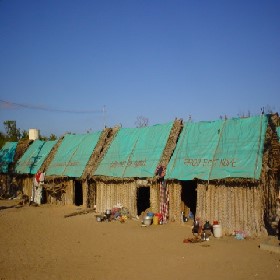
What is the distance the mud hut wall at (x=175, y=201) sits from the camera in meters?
17.0

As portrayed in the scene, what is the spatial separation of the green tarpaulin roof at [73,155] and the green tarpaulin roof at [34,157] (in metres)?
1.63

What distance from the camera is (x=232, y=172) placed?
48.5 feet

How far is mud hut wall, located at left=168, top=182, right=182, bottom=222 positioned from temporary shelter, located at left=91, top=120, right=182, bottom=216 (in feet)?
2.70

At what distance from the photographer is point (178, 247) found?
12719 millimetres

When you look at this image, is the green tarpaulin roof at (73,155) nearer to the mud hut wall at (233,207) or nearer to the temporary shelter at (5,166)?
the temporary shelter at (5,166)

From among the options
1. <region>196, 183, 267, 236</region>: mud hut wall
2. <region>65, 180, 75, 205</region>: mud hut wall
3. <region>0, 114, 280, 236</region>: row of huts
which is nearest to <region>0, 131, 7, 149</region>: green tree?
<region>0, 114, 280, 236</region>: row of huts

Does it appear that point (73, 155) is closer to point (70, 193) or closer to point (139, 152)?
point (70, 193)

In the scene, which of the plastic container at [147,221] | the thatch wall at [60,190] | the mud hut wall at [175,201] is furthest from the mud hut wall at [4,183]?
the mud hut wall at [175,201]

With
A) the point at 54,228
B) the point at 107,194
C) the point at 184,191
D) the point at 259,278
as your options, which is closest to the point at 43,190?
the point at 107,194

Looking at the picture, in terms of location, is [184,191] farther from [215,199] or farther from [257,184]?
[257,184]

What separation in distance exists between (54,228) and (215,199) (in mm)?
8194

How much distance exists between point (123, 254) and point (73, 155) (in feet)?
44.9

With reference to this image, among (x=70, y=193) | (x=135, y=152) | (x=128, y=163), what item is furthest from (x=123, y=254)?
(x=70, y=193)

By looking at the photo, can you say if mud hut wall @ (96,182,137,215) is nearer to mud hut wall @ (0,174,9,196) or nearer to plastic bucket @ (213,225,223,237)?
plastic bucket @ (213,225,223,237)
